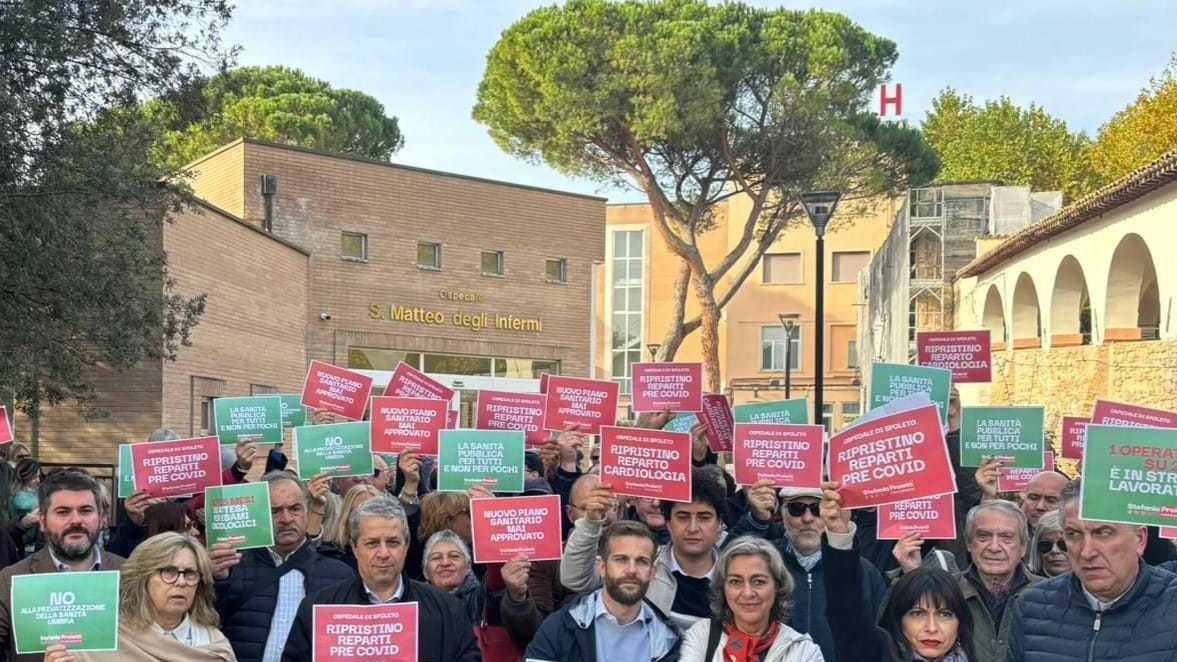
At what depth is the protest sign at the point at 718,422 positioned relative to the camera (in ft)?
33.8

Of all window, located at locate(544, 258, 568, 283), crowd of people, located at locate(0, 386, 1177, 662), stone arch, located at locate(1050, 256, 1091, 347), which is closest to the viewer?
crowd of people, located at locate(0, 386, 1177, 662)

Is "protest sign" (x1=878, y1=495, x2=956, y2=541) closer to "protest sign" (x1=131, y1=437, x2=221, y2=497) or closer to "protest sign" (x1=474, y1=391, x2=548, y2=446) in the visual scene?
"protest sign" (x1=131, y1=437, x2=221, y2=497)

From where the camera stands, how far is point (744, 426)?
291 inches

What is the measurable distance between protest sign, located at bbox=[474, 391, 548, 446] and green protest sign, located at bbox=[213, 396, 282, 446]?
132cm

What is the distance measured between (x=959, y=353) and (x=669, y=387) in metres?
2.32

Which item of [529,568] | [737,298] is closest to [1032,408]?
[529,568]

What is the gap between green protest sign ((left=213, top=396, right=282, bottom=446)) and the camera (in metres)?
9.73

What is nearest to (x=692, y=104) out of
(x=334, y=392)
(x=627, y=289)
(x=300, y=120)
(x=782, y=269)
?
(x=300, y=120)

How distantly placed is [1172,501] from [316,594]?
3153 mm

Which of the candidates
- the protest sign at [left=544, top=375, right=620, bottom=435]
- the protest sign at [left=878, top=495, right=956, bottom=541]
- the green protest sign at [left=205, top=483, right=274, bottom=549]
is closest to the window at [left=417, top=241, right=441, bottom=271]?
the protest sign at [left=544, top=375, right=620, bottom=435]

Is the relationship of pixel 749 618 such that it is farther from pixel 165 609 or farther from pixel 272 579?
pixel 272 579

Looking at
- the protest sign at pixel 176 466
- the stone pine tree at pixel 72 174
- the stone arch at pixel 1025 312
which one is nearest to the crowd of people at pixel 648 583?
the protest sign at pixel 176 466

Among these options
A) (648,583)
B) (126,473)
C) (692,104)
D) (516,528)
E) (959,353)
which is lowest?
(648,583)

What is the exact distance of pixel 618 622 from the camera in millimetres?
5664
